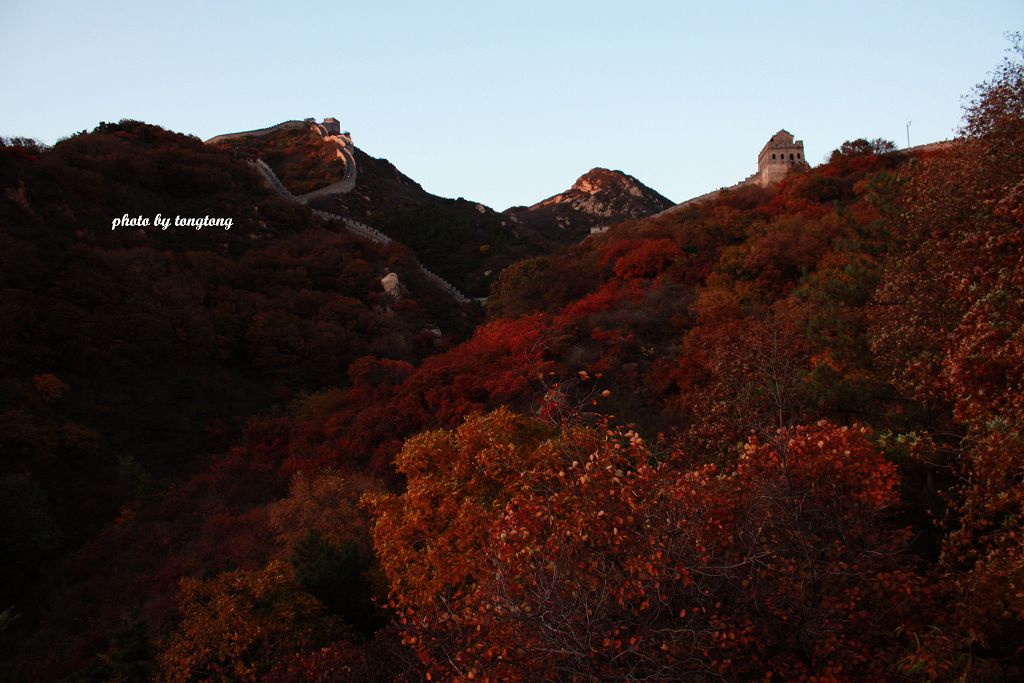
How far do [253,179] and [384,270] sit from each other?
717 inches

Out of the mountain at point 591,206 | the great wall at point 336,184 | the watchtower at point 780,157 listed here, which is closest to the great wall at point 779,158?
the watchtower at point 780,157

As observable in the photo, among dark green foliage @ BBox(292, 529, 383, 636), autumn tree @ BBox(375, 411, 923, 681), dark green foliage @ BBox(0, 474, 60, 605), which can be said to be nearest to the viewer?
autumn tree @ BBox(375, 411, 923, 681)

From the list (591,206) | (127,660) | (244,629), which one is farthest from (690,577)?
(591,206)

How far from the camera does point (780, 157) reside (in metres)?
54.0

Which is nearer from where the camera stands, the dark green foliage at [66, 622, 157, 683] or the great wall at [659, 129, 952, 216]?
the dark green foliage at [66, 622, 157, 683]

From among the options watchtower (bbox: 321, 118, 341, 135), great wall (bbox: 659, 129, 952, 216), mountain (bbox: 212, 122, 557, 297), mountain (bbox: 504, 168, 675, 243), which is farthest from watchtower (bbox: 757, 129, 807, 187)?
watchtower (bbox: 321, 118, 341, 135)

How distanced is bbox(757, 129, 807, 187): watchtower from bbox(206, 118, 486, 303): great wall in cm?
2264

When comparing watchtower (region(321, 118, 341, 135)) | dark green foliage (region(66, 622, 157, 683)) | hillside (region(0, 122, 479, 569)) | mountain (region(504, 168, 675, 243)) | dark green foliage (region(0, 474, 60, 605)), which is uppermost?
watchtower (region(321, 118, 341, 135))

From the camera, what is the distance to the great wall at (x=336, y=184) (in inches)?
2319

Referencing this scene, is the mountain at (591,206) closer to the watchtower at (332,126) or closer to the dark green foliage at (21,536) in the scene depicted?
the watchtower at (332,126)

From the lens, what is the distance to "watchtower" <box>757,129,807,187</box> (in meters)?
53.5

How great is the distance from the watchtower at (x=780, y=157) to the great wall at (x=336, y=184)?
22.6m

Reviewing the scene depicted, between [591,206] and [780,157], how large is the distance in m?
55.2

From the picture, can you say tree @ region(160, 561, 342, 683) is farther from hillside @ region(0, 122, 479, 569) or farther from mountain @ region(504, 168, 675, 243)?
mountain @ region(504, 168, 675, 243)
